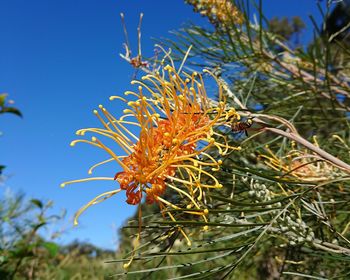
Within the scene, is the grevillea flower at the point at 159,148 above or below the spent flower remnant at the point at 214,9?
below

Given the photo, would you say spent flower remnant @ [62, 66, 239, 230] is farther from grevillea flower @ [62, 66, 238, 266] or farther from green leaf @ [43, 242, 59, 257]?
green leaf @ [43, 242, 59, 257]

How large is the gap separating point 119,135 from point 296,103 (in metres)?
0.74

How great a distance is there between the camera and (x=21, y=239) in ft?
5.06

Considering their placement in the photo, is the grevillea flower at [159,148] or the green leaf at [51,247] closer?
the grevillea flower at [159,148]

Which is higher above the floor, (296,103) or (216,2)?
(216,2)

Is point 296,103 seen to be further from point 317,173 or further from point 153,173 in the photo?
point 153,173

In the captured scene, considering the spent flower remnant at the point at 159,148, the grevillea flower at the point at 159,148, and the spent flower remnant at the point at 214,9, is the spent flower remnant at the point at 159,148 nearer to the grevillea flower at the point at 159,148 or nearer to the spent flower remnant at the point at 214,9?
the grevillea flower at the point at 159,148

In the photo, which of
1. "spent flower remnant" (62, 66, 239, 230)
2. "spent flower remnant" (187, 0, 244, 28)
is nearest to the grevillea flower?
"spent flower remnant" (62, 66, 239, 230)

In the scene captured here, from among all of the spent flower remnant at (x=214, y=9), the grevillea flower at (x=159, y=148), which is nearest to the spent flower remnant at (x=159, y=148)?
the grevillea flower at (x=159, y=148)

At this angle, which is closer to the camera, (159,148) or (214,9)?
(159,148)

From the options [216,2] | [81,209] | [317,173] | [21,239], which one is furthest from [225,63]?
[21,239]

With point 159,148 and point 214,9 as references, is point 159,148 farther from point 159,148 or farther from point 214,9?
point 214,9

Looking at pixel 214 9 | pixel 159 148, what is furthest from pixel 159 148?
pixel 214 9

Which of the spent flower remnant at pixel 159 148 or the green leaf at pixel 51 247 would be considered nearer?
the spent flower remnant at pixel 159 148
